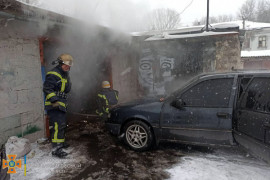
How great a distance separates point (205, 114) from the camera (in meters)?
3.51

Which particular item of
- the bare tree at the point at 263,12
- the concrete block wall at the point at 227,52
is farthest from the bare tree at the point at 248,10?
the concrete block wall at the point at 227,52

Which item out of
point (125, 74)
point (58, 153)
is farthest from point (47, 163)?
point (125, 74)

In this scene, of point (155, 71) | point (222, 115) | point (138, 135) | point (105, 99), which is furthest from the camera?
point (155, 71)

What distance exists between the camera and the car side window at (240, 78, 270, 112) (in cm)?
275

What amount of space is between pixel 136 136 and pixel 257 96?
7.65 ft

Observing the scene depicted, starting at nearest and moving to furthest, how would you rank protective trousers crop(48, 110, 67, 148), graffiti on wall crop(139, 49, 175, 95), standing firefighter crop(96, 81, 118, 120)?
protective trousers crop(48, 110, 67, 148) → standing firefighter crop(96, 81, 118, 120) → graffiti on wall crop(139, 49, 175, 95)

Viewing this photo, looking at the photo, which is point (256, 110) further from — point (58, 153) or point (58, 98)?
point (58, 153)

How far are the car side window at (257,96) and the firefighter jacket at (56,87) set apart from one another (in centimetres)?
326

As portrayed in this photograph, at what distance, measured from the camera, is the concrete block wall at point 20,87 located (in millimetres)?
4121

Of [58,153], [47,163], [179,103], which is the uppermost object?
[179,103]

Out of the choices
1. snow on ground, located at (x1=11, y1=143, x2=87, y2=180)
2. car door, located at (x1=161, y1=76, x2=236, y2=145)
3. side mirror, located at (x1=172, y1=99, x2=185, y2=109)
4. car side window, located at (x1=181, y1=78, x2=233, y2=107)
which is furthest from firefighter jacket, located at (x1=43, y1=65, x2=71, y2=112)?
car side window, located at (x1=181, y1=78, x2=233, y2=107)

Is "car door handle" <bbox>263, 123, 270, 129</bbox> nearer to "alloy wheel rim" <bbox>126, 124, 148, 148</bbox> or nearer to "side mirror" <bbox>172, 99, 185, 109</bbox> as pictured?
"side mirror" <bbox>172, 99, 185, 109</bbox>

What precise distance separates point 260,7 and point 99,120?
2468 inches

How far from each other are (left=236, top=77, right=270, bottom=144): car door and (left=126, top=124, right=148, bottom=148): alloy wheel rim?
5.82ft
